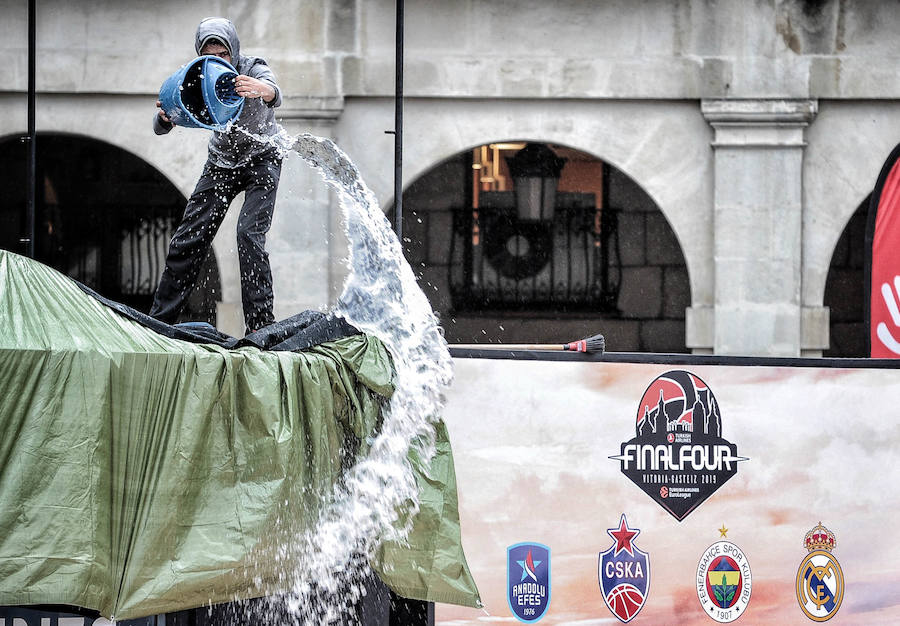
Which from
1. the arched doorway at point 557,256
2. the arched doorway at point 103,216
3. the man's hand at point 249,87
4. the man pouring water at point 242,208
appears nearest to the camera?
the man's hand at point 249,87

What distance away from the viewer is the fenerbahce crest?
563 centimetres

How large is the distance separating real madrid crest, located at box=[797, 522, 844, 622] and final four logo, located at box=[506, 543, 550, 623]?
44.5 inches

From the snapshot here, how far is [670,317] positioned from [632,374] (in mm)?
6394

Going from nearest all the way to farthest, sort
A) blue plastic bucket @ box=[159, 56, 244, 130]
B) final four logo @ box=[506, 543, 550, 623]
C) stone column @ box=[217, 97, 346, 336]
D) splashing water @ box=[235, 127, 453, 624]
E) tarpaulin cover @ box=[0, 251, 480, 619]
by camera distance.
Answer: tarpaulin cover @ box=[0, 251, 480, 619]
splashing water @ box=[235, 127, 453, 624]
blue plastic bucket @ box=[159, 56, 244, 130]
final four logo @ box=[506, 543, 550, 623]
stone column @ box=[217, 97, 346, 336]

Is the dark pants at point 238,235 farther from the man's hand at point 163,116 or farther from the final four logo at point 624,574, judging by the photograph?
the final four logo at point 624,574

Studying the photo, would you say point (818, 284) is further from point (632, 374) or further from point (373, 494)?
point (373, 494)

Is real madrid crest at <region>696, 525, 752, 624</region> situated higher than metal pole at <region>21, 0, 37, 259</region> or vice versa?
metal pole at <region>21, 0, 37, 259</region>

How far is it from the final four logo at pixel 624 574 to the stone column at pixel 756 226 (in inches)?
188

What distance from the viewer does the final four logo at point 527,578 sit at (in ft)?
18.1

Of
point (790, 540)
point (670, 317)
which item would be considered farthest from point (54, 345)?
point (670, 317)

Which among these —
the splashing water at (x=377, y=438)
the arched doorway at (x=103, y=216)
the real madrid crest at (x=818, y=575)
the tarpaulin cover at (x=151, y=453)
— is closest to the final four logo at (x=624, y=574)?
the real madrid crest at (x=818, y=575)

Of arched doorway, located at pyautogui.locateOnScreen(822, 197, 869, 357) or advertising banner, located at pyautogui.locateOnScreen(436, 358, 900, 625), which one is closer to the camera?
advertising banner, located at pyautogui.locateOnScreen(436, 358, 900, 625)

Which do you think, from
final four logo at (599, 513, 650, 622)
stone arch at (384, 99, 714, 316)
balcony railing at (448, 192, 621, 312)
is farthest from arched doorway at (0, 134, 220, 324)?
final four logo at (599, 513, 650, 622)

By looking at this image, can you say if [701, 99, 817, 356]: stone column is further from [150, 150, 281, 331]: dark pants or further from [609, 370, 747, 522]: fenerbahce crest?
[150, 150, 281, 331]: dark pants
